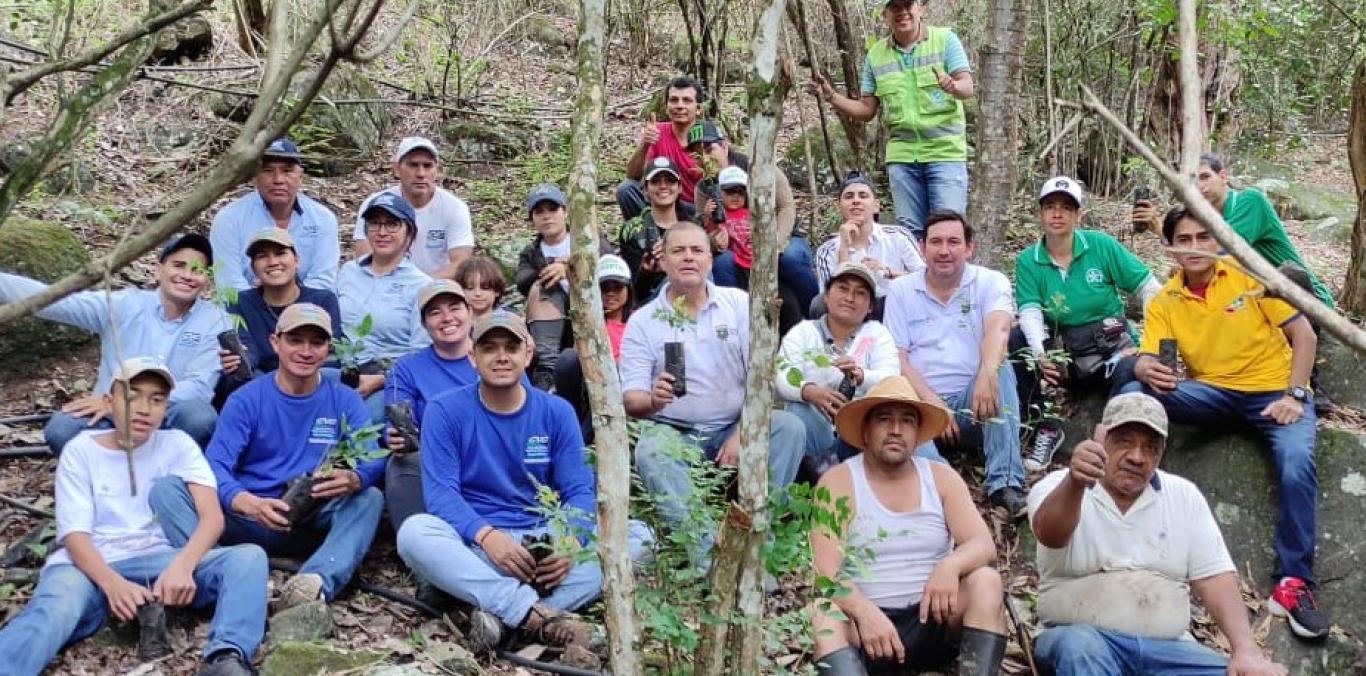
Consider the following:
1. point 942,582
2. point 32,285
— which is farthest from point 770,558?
point 32,285

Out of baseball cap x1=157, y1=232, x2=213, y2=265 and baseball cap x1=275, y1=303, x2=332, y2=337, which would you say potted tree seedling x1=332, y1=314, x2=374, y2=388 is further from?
baseball cap x1=157, y1=232, x2=213, y2=265

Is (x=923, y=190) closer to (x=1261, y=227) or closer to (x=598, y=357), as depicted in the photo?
(x=1261, y=227)

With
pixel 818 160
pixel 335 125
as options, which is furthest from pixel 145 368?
pixel 818 160

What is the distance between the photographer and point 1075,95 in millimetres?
10133

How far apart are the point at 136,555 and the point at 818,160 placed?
6.83m

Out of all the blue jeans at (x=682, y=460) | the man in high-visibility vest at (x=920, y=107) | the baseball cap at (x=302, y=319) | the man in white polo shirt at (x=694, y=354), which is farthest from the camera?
the man in high-visibility vest at (x=920, y=107)

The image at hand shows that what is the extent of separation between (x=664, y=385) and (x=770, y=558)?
2025 millimetres

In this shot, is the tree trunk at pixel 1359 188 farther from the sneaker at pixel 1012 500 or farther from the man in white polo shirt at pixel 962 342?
the sneaker at pixel 1012 500

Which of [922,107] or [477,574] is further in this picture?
[922,107]

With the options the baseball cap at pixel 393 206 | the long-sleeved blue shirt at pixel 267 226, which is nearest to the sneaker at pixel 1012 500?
the baseball cap at pixel 393 206

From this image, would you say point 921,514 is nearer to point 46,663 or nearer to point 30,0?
point 46,663

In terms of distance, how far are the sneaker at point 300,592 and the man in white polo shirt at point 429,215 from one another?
7.80 feet

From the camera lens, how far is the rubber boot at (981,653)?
13.8 ft

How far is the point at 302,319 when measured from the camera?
4.89 metres
